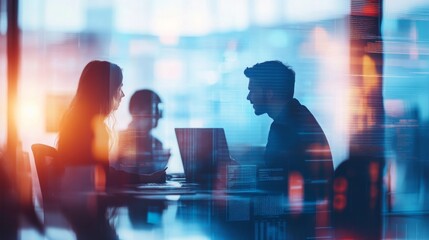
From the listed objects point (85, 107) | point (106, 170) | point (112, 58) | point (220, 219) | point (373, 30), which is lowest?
point (220, 219)

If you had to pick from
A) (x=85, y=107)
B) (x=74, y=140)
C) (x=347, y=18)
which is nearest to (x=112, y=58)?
(x=85, y=107)

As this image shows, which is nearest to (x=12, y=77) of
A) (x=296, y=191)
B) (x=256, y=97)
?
(x=256, y=97)

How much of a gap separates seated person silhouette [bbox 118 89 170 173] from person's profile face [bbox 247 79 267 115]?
44 centimetres

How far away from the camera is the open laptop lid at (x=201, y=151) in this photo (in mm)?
2451

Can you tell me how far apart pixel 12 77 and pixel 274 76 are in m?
1.23

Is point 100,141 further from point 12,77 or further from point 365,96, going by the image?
point 365,96

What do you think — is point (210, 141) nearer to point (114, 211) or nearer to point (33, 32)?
point (114, 211)

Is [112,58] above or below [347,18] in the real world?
below

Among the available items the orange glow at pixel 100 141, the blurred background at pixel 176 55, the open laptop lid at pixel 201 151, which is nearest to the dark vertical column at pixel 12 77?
the blurred background at pixel 176 55

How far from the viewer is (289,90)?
2643mm

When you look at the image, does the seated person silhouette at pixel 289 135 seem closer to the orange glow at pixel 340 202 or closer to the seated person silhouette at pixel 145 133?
the orange glow at pixel 340 202

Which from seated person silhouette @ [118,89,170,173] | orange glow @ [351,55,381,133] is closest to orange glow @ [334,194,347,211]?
orange glow @ [351,55,381,133]

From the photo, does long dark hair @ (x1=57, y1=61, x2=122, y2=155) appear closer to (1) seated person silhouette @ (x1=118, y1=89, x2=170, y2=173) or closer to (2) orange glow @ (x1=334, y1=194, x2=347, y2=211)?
(1) seated person silhouette @ (x1=118, y1=89, x2=170, y2=173)

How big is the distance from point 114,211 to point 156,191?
0.75 feet
